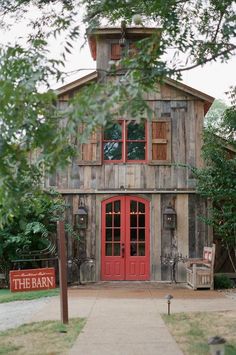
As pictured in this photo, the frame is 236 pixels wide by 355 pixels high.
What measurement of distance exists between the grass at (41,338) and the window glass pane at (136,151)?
21.3ft

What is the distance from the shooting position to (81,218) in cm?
1369

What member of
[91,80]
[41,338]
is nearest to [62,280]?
[41,338]

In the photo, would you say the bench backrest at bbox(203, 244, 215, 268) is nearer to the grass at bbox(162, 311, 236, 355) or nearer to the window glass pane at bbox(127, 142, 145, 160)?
the window glass pane at bbox(127, 142, 145, 160)

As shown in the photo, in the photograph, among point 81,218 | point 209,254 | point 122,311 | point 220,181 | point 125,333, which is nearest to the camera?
point 125,333

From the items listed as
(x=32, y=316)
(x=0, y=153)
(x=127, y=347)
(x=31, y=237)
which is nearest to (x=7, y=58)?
(x=0, y=153)

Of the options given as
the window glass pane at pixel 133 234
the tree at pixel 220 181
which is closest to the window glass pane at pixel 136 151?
the tree at pixel 220 181

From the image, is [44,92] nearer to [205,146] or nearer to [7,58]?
[7,58]

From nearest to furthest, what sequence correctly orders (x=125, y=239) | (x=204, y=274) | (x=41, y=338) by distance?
(x=41, y=338), (x=204, y=274), (x=125, y=239)

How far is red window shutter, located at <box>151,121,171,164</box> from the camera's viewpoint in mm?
Result: 13906

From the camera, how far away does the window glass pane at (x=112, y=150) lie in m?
14.1

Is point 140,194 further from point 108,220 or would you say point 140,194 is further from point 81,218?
point 81,218

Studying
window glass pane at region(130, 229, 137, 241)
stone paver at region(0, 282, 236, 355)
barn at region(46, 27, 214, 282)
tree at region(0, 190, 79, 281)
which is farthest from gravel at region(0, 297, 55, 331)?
window glass pane at region(130, 229, 137, 241)

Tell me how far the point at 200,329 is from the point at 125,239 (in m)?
6.44

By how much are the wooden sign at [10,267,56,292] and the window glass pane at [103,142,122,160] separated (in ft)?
17.0
